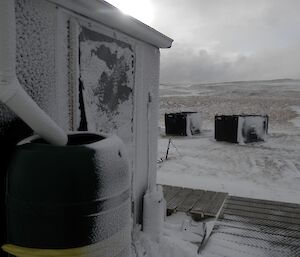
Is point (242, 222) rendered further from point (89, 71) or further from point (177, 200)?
point (89, 71)

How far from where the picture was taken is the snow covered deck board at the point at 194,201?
5.56 m

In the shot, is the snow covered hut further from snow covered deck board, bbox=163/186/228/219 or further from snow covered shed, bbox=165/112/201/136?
snow covered deck board, bbox=163/186/228/219

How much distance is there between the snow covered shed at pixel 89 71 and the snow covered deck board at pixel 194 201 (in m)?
1.20

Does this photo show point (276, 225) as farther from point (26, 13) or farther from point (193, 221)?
point (26, 13)

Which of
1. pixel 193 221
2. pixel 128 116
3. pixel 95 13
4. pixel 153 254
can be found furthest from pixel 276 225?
pixel 95 13

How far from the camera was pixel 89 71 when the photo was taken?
10.3 feet

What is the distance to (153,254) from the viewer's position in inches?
155

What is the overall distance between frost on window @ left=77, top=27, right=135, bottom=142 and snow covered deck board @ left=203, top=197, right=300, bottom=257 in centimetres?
199

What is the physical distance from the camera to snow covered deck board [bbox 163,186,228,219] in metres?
5.56

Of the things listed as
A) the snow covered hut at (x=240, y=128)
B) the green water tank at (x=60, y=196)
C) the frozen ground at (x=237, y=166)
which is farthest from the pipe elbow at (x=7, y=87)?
the snow covered hut at (x=240, y=128)

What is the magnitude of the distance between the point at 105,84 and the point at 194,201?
11.0 ft

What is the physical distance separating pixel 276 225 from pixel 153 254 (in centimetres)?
223

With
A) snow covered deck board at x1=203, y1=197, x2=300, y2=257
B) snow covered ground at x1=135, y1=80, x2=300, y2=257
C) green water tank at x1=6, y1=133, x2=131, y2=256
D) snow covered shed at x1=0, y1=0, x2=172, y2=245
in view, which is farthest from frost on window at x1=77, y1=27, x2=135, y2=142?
snow covered deck board at x1=203, y1=197, x2=300, y2=257

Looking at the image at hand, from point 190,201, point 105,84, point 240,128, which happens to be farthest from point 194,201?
point 240,128
